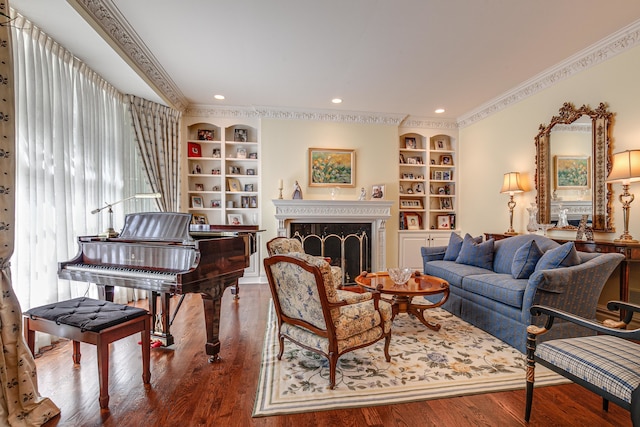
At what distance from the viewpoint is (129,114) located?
13.6 ft

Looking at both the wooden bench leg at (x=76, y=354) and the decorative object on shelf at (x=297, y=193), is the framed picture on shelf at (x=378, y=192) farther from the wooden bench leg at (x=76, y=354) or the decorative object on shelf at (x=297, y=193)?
the wooden bench leg at (x=76, y=354)

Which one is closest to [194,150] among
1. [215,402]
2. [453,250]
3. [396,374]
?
[215,402]

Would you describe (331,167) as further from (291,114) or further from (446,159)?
(446,159)

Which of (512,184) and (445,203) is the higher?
(512,184)

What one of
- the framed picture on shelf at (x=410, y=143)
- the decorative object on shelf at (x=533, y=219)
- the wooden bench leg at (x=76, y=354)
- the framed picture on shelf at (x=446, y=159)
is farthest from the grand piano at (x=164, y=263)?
the framed picture on shelf at (x=446, y=159)

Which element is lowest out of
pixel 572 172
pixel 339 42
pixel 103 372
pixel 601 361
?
pixel 103 372

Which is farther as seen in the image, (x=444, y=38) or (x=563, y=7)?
(x=444, y=38)

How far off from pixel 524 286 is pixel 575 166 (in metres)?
2.04

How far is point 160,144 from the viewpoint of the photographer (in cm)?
450

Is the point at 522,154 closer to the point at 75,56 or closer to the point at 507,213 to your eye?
the point at 507,213

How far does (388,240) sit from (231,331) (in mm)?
3420

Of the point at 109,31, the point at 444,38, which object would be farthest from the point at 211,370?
the point at 444,38

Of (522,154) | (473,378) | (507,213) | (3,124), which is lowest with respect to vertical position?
(473,378)

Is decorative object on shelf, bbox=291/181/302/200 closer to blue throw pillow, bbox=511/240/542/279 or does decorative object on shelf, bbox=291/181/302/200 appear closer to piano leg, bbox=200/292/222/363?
piano leg, bbox=200/292/222/363
